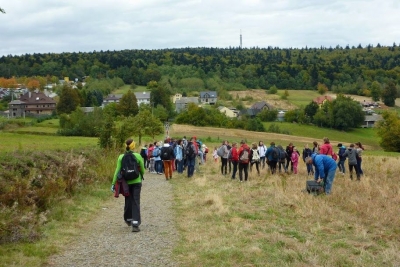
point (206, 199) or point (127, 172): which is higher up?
point (127, 172)

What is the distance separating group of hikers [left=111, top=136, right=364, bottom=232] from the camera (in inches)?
413

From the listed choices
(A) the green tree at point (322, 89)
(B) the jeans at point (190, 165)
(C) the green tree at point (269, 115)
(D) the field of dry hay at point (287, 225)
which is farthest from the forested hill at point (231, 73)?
(D) the field of dry hay at point (287, 225)

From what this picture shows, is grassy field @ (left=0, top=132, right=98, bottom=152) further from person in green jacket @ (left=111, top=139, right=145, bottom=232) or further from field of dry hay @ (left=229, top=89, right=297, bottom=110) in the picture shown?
field of dry hay @ (left=229, top=89, right=297, bottom=110)

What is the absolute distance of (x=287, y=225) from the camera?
10875mm

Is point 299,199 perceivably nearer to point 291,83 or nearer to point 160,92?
point 160,92

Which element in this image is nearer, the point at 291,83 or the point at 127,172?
the point at 127,172

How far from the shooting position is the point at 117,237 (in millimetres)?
9711

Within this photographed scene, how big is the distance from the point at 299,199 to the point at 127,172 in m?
5.59

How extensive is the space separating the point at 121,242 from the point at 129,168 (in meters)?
1.68

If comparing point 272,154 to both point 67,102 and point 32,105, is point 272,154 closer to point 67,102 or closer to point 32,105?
point 67,102

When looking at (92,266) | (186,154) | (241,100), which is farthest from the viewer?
(241,100)

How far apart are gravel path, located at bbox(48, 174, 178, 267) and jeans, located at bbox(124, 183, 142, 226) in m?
0.26

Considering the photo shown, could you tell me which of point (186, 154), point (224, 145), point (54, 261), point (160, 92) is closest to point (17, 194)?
point (54, 261)

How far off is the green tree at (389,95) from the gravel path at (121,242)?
132 metres
